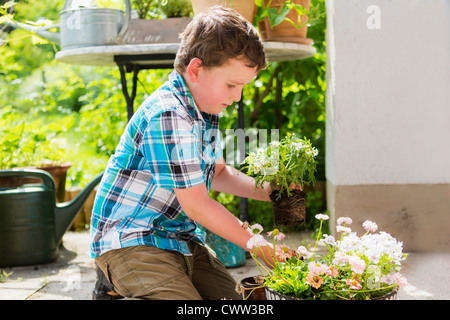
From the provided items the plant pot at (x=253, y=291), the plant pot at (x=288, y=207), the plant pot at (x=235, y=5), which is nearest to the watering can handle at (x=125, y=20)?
the plant pot at (x=235, y=5)

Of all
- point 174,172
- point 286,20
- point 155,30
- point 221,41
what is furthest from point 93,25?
point 174,172

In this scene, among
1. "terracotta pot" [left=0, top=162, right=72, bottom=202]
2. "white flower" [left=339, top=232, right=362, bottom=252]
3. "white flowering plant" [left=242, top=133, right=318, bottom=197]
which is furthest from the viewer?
"terracotta pot" [left=0, top=162, right=72, bottom=202]

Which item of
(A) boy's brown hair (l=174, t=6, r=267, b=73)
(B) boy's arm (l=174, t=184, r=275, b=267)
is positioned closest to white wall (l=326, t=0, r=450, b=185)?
(A) boy's brown hair (l=174, t=6, r=267, b=73)

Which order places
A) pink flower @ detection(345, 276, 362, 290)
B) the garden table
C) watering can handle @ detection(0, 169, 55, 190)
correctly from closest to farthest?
pink flower @ detection(345, 276, 362, 290) → the garden table → watering can handle @ detection(0, 169, 55, 190)

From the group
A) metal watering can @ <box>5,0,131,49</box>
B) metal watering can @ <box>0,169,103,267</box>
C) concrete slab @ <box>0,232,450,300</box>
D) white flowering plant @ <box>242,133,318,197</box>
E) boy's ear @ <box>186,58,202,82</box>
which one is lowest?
concrete slab @ <box>0,232,450,300</box>

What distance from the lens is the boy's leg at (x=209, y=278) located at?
1.66 metres

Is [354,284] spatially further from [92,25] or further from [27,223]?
[27,223]

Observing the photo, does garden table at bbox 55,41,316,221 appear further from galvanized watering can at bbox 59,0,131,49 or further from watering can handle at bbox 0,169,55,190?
watering can handle at bbox 0,169,55,190

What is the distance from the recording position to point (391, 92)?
266 cm

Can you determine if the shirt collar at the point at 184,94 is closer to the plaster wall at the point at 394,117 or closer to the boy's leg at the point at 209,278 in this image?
the boy's leg at the point at 209,278

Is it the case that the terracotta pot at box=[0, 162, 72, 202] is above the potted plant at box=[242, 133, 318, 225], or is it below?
below

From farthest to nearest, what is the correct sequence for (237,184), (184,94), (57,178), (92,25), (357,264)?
1. (57,178)
2. (92,25)
3. (237,184)
4. (184,94)
5. (357,264)

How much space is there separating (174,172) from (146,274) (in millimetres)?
308

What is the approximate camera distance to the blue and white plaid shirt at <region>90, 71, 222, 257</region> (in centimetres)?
137
